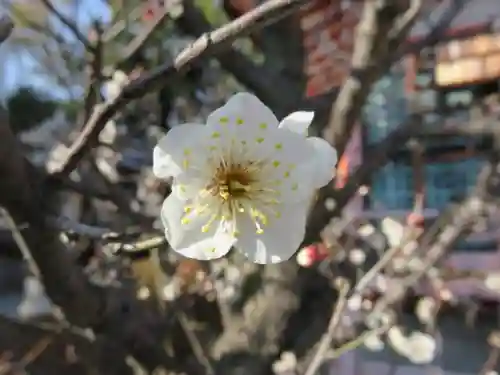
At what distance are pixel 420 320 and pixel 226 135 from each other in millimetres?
1416

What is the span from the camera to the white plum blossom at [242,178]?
0.40 metres

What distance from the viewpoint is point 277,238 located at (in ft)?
1.40

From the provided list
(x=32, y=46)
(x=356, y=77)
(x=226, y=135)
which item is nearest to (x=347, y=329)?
(x=356, y=77)

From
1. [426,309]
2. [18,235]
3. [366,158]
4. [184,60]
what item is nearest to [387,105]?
[426,309]

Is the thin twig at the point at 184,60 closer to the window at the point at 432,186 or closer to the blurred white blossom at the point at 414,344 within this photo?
the blurred white blossom at the point at 414,344

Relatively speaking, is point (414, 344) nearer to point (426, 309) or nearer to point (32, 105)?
point (426, 309)

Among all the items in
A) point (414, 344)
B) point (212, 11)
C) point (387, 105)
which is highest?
point (212, 11)

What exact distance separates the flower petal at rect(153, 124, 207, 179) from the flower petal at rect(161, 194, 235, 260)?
0.02 metres

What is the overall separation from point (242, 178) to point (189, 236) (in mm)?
59

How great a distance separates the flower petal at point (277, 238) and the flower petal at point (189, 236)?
0.04 ft

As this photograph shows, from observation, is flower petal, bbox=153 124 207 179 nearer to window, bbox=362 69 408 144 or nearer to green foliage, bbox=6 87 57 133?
green foliage, bbox=6 87 57 133

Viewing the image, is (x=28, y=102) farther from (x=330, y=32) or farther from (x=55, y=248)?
(x=55, y=248)

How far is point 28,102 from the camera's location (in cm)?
240

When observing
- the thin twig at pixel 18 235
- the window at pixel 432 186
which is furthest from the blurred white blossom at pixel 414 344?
the thin twig at pixel 18 235
